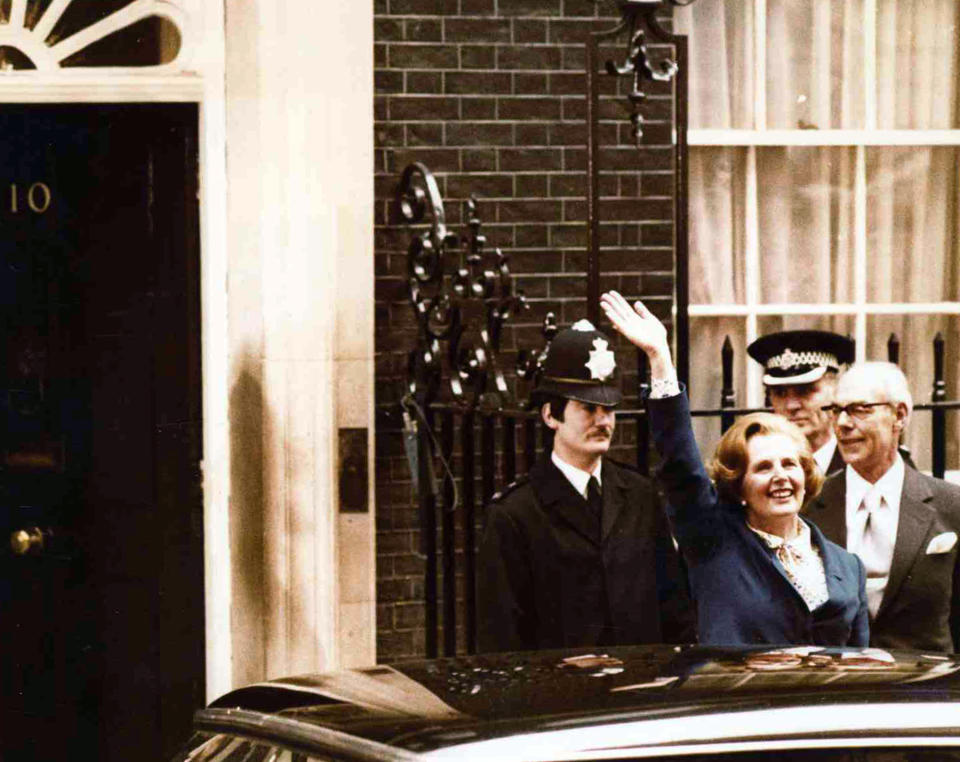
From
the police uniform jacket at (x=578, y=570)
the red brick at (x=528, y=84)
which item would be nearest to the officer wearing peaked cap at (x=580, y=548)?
the police uniform jacket at (x=578, y=570)

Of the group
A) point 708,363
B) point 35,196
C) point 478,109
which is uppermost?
point 478,109

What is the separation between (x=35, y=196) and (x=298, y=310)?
1277 mm

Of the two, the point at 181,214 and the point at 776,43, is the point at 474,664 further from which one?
the point at 776,43

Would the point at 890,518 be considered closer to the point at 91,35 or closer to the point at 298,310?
the point at 298,310

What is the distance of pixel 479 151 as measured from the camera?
854 centimetres

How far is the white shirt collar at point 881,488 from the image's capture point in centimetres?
653

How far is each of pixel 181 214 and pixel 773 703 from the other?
18.2 feet

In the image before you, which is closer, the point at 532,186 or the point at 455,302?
the point at 455,302

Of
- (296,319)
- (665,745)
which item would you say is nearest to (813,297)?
(296,319)

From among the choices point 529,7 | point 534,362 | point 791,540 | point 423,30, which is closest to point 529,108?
point 529,7

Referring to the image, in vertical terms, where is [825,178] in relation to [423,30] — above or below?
below

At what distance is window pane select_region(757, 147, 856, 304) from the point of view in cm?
909

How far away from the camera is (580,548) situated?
A: 6.31m

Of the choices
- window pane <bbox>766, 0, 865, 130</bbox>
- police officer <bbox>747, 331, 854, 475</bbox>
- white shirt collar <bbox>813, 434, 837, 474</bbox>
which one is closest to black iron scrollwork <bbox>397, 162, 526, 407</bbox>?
police officer <bbox>747, 331, 854, 475</bbox>
